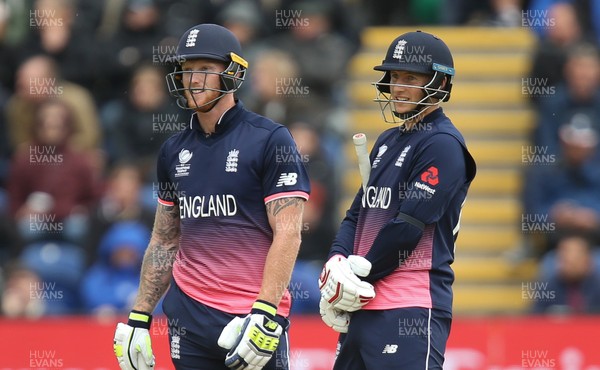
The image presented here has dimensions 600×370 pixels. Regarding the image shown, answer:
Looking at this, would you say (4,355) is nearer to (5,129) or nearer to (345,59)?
(5,129)

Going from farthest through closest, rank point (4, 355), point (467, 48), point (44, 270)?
point (467, 48)
point (44, 270)
point (4, 355)

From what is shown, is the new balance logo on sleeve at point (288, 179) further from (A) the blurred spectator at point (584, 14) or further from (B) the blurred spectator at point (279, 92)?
(A) the blurred spectator at point (584, 14)

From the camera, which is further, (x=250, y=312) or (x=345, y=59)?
(x=345, y=59)

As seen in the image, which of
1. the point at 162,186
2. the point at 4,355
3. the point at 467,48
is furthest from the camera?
the point at 467,48

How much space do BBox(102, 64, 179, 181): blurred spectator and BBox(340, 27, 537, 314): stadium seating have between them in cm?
192

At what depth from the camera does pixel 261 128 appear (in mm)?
6445

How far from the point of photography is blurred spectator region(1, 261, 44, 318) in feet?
35.9

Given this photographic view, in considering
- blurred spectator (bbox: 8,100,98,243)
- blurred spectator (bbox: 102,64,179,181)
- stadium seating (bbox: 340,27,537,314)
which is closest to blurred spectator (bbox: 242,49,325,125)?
blurred spectator (bbox: 102,64,179,181)

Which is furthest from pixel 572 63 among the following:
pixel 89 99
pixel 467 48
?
pixel 89 99

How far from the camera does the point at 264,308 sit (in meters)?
6.11

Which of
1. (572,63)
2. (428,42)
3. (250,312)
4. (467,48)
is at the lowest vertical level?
(250,312)

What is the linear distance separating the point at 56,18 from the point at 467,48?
14.2 feet

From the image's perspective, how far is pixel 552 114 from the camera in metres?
11.7

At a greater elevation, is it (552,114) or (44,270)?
(552,114)
